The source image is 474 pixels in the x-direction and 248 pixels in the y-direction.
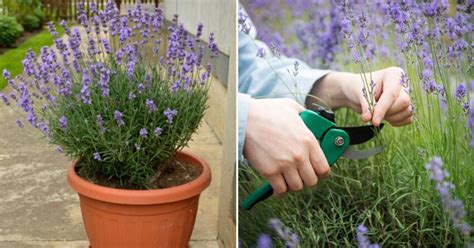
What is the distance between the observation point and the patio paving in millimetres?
3297

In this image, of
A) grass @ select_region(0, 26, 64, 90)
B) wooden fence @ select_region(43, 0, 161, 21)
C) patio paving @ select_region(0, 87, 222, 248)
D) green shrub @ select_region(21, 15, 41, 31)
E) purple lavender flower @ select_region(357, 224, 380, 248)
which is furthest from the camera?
wooden fence @ select_region(43, 0, 161, 21)

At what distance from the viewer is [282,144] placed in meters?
1.56

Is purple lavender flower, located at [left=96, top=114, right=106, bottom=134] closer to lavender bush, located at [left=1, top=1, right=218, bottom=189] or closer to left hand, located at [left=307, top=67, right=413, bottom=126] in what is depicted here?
lavender bush, located at [left=1, top=1, right=218, bottom=189]

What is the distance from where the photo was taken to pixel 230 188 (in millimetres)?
2828

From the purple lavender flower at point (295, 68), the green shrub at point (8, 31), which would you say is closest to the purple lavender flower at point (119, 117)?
the purple lavender flower at point (295, 68)

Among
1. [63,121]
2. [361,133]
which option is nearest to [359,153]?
[361,133]

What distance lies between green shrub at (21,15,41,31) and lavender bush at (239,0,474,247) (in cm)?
927

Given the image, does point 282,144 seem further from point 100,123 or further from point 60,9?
point 60,9

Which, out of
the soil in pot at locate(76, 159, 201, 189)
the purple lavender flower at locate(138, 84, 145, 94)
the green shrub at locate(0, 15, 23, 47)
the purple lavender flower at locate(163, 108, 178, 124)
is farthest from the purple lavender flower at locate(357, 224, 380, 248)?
the green shrub at locate(0, 15, 23, 47)

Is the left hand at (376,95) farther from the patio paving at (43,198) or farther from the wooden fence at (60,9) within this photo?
the wooden fence at (60,9)

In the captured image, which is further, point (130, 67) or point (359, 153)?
point (130, 67)

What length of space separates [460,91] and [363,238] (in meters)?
0.41

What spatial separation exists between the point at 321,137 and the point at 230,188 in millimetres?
1308

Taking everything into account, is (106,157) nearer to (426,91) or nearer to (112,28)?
(112,28)
